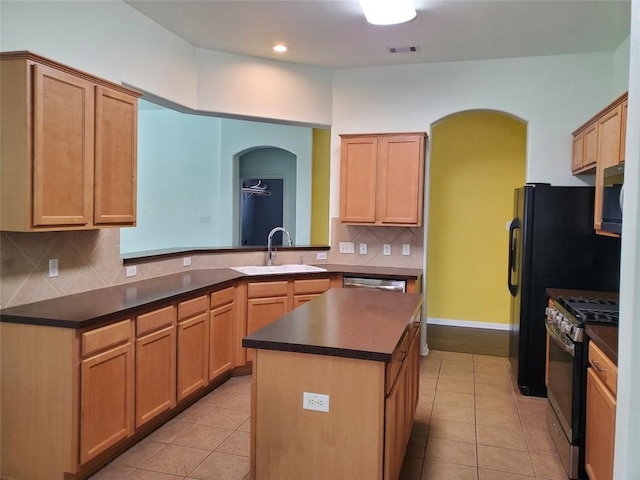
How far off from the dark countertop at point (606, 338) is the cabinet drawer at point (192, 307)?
2.51 meters

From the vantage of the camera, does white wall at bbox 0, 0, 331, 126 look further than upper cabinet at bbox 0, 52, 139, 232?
Yes

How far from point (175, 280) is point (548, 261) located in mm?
3014

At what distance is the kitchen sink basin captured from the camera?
4375mm

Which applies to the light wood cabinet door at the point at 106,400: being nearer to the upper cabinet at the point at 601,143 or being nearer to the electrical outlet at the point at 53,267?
the electrical outlet at the point at 53,267

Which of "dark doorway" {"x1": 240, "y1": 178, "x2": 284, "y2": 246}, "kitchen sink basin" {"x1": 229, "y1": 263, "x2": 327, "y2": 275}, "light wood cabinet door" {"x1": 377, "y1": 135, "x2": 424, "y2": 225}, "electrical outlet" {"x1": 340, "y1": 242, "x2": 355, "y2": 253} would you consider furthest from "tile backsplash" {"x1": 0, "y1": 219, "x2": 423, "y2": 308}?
"dark doorway" {"x1": 240, "y1": 178, "x2": 284, "y2": 246}

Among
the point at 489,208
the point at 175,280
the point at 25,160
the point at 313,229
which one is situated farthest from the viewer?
the point at 313,229

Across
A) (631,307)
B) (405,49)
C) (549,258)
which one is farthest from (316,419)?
(405,49)

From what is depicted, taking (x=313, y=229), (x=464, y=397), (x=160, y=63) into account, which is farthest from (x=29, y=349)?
(x=313, y=229)

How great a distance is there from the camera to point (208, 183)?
22.9ft

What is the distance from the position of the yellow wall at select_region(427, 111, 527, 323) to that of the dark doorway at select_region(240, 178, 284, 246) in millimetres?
2699

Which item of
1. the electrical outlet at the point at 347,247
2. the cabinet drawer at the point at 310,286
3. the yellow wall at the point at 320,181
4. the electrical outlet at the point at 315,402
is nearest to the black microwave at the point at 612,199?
the electrical outlet at the point at 315,402

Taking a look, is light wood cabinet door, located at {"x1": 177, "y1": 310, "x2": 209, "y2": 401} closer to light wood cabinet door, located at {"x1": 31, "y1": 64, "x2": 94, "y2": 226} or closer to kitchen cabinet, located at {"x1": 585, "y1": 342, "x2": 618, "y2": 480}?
light wood cabinet door, located at {"x1": 31, "y1": 64, "x2": 94, "y2": 226}

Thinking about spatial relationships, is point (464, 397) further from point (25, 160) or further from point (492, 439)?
point (25, 160)

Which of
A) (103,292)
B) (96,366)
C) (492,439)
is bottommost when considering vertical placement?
(492,439)
